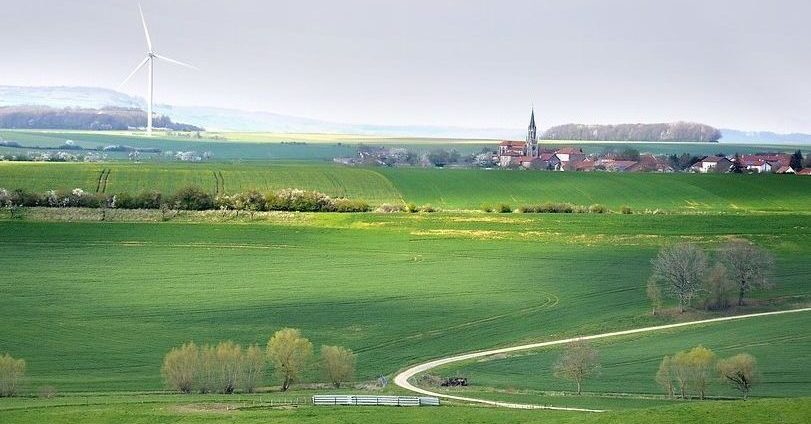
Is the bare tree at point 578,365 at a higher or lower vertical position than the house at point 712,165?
lower

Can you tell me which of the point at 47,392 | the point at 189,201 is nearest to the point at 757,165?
the point at 189,201

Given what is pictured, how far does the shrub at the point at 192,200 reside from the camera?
100375 millimetres

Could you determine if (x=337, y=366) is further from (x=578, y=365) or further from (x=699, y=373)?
(x=699, y=373)

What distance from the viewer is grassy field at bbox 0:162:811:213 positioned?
111375mm

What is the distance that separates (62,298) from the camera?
227 ft

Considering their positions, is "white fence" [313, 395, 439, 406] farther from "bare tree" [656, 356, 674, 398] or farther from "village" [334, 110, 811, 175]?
"village" [334, 110, 811, 175]

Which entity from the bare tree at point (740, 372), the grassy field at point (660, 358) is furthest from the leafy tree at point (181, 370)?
the bare tree at point (740, 372)

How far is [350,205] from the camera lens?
10406cm

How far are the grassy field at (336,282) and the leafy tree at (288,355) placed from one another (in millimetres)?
3457

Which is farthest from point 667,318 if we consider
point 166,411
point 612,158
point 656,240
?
point 612,158

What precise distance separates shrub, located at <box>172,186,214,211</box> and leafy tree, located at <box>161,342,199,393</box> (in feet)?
164

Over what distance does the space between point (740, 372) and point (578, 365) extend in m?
6.61

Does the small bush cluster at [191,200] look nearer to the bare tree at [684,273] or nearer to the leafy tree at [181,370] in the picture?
the bare tree at [684,273]

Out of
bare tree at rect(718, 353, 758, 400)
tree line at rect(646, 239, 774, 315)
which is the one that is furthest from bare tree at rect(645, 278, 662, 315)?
bare tree at rect(718, 353, 758, 400)
